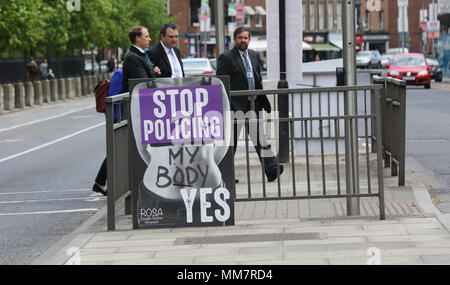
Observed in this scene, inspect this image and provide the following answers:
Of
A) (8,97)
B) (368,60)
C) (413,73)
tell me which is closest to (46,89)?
(8,97)

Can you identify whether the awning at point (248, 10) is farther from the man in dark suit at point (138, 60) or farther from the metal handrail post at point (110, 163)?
the metal handrail post at point (110, 163)

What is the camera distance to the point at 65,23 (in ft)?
168

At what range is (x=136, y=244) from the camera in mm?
8312

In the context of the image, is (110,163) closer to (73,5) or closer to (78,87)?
(73,5)

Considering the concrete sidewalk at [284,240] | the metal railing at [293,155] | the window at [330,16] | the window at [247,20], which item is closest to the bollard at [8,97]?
the metal railing at [293,155]

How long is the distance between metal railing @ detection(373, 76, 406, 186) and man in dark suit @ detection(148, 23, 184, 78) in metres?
2.51

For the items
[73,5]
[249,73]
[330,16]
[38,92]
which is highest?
[330,16]

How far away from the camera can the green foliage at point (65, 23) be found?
37625 millimetres

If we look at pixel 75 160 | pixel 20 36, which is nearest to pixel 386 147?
pixel 75 160

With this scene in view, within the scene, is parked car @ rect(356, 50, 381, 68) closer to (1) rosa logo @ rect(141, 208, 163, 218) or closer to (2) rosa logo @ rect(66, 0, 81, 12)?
(2) rosa logo @ rect(66, 0, 81, 12)

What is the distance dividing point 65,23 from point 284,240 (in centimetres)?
4423

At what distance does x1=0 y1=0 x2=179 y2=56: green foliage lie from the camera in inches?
1481

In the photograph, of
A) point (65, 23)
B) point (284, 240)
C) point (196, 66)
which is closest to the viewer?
point (284, 240)

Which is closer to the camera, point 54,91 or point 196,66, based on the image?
point 196,66
